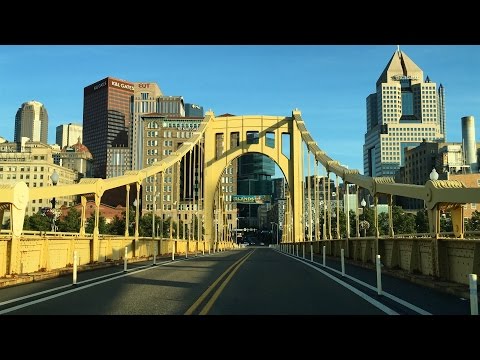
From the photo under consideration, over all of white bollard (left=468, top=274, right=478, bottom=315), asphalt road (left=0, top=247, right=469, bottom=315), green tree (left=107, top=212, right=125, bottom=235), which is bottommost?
asphalt road (left=0, top=247, right=469, bottom=315)

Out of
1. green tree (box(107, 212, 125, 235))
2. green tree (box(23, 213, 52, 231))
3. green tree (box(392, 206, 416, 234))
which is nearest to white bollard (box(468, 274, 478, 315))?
green tree (box(392, 206, 416, 234))

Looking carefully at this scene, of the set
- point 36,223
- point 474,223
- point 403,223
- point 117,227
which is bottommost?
point 117,227

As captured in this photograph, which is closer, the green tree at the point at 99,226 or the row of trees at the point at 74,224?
the row of trees at the point at 74,224

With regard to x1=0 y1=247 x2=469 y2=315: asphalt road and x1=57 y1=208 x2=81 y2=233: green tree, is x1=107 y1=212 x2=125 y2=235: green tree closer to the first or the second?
x1=57 y1=208 x2=81 y2=233: green tree

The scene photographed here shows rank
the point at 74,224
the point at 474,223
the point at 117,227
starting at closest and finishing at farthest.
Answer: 1. the point at 474,223
2. the point at 74,224
3. the point at 117,227

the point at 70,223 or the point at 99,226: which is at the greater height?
the point at 70,223

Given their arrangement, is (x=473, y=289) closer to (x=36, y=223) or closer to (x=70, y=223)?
(x=36, y=223)

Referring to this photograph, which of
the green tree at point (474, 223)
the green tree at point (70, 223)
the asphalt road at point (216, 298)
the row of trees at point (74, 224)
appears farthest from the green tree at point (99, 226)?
the asphalt road at point (216, 298)

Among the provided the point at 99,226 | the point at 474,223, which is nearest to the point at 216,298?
the point at 474,223

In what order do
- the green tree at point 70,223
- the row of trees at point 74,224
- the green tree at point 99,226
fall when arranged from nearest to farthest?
the row of trees at point 74,224
the green tree at point 70,223
the green tree at point 99,226

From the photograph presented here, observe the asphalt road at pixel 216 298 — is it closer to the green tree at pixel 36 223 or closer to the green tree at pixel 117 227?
the green tree at pixel 36 223
